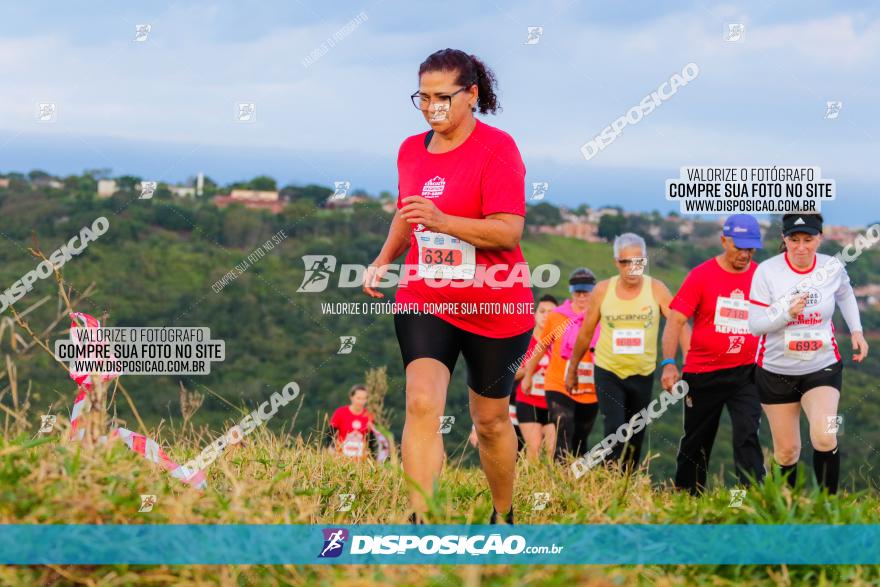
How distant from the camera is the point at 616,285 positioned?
27.8 ft

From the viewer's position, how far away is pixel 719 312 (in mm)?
7730

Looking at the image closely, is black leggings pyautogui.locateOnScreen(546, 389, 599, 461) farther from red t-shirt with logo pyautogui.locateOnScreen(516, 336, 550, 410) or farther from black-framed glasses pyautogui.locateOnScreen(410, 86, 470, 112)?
black-framed glasses pyautogui.locateOnScreen(410, 86, 470, 112)

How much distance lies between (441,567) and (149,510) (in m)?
1.06

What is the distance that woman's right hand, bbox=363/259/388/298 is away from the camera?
Answer: 4.81 metres

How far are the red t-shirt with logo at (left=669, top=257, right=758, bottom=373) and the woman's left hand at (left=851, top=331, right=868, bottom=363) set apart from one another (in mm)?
982

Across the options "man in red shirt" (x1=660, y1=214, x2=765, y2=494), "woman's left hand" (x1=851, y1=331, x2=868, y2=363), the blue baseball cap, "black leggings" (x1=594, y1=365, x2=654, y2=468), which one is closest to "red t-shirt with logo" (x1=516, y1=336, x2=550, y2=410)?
"black leggings" (x1=594, y1=365, x2=654, y2=468)

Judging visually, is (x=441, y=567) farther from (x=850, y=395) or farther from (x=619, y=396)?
(x=850, y=395)

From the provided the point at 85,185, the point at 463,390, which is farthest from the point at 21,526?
the point at 85,185

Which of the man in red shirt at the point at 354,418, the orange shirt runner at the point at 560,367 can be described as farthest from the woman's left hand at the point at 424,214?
the man in red shirt at the point at 354,418

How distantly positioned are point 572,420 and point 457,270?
15.2ft

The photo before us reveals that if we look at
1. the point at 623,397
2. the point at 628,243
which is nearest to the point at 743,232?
the point at 628,243

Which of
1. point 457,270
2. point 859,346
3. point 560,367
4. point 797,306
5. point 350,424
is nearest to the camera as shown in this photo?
point 457,270

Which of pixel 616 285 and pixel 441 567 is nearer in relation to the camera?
pixel 441 567

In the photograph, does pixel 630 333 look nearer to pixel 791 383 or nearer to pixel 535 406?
pixel 791 383
